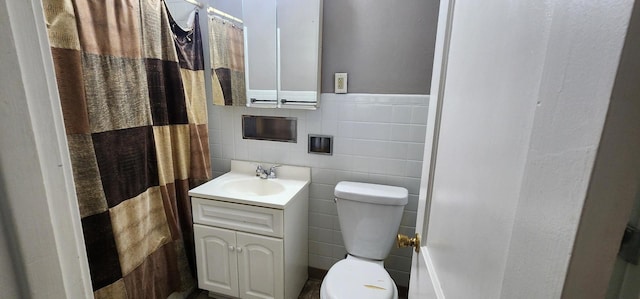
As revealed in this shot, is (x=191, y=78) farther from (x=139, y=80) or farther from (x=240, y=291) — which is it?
(x=240, y=291)

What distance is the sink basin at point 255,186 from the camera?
1763 millimetres

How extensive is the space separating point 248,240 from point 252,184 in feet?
1.34

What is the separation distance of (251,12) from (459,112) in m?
1.49

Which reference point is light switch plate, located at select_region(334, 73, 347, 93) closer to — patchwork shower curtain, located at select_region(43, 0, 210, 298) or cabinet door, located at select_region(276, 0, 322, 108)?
cabinet door, located at select_region(276, 0, 322, 108)

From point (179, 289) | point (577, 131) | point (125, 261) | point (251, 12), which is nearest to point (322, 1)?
point (251, 12)

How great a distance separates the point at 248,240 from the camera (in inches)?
59.1

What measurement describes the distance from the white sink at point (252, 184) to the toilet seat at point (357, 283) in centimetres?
46

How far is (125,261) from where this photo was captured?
49.3 inches

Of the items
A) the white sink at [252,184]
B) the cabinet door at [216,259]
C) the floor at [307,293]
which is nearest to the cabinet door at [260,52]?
the white sink at [252,184]

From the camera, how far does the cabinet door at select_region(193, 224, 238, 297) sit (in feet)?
5.05

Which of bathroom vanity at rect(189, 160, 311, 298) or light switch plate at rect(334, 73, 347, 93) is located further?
light switch plate at rect(334, 73, 347, 93)

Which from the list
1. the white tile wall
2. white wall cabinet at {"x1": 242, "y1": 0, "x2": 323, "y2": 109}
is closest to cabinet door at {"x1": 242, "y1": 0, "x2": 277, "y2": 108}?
white wall cabinet at {"x1": 242, "y1": 0, "x2": 323, "y2": 109}

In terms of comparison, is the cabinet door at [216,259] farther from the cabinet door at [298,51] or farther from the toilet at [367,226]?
the cabinet door at [298,51]

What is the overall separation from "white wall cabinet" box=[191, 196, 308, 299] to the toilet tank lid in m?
0.30
